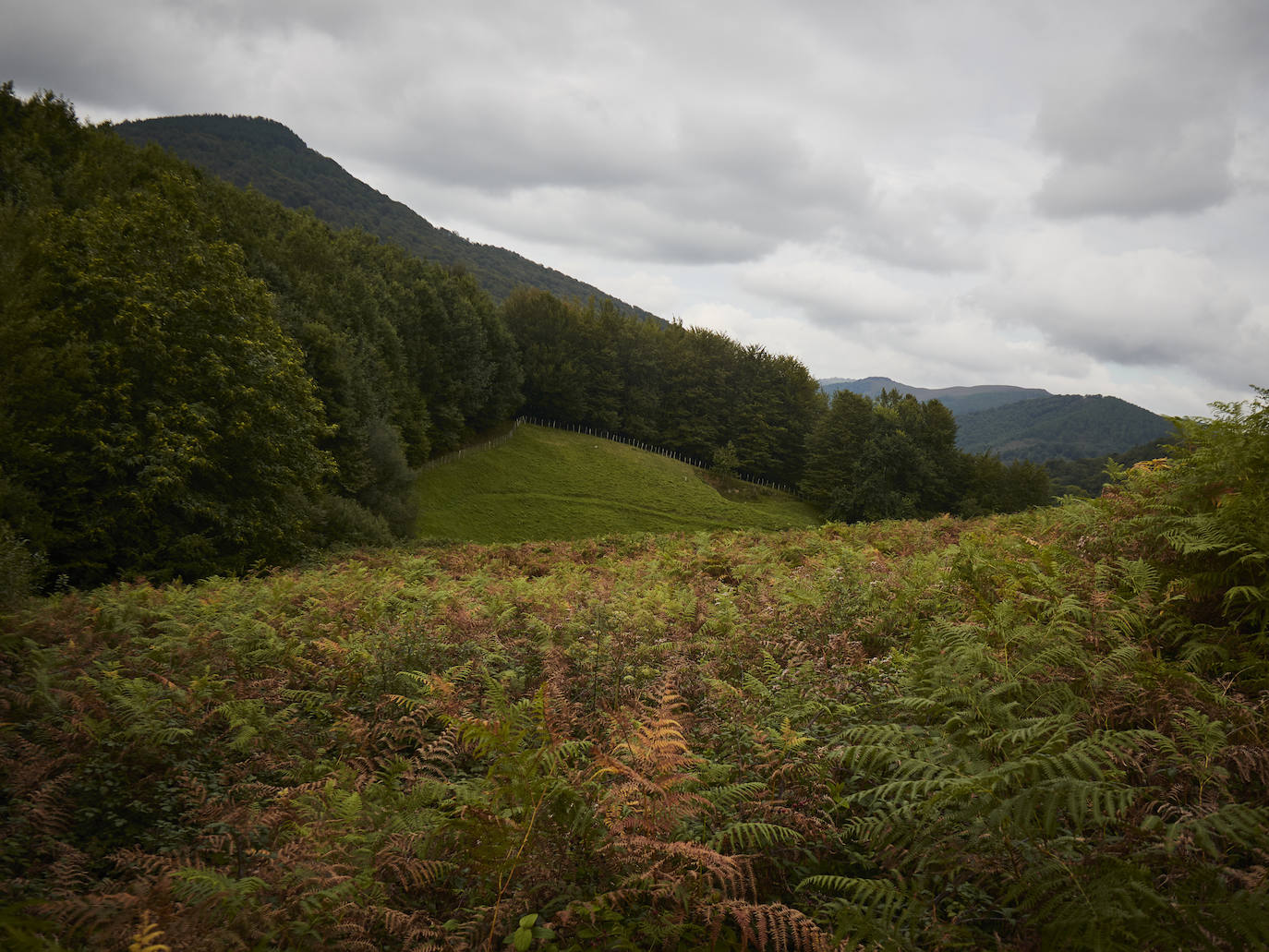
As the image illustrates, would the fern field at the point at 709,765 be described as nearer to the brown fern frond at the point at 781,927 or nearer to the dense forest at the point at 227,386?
the brown fern frond at the point at 781,927

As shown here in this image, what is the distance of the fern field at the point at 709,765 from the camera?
307 cm

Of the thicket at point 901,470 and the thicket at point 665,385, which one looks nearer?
the thicket at point 901,470

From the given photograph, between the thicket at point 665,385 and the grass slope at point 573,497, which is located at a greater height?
the thicket at point 665,385

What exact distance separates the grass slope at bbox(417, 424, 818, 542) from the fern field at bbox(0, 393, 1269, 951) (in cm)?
3735

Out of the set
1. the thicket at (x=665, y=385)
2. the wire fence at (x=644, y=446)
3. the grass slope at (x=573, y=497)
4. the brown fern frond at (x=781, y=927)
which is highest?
the thicket at (x=665, y=385)

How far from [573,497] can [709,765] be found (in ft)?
170

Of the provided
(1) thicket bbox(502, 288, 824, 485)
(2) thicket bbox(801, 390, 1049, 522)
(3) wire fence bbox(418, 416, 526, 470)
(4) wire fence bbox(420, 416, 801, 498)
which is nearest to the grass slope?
(3) wire fence bbox(418, 416, 526, 470)

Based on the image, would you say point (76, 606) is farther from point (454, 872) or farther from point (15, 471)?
point (15, 471)

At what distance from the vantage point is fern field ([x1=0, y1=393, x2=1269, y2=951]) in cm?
307

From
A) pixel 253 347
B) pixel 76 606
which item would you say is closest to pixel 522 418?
pixel 253 347

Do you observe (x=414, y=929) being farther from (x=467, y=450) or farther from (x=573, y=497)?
(x=467, y=450)

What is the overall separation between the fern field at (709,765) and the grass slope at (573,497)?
37346mm

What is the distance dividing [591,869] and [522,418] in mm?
73792

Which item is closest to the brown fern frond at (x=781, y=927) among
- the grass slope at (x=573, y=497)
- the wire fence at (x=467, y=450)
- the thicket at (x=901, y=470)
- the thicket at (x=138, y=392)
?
the thicket at (x=138, y=392)
